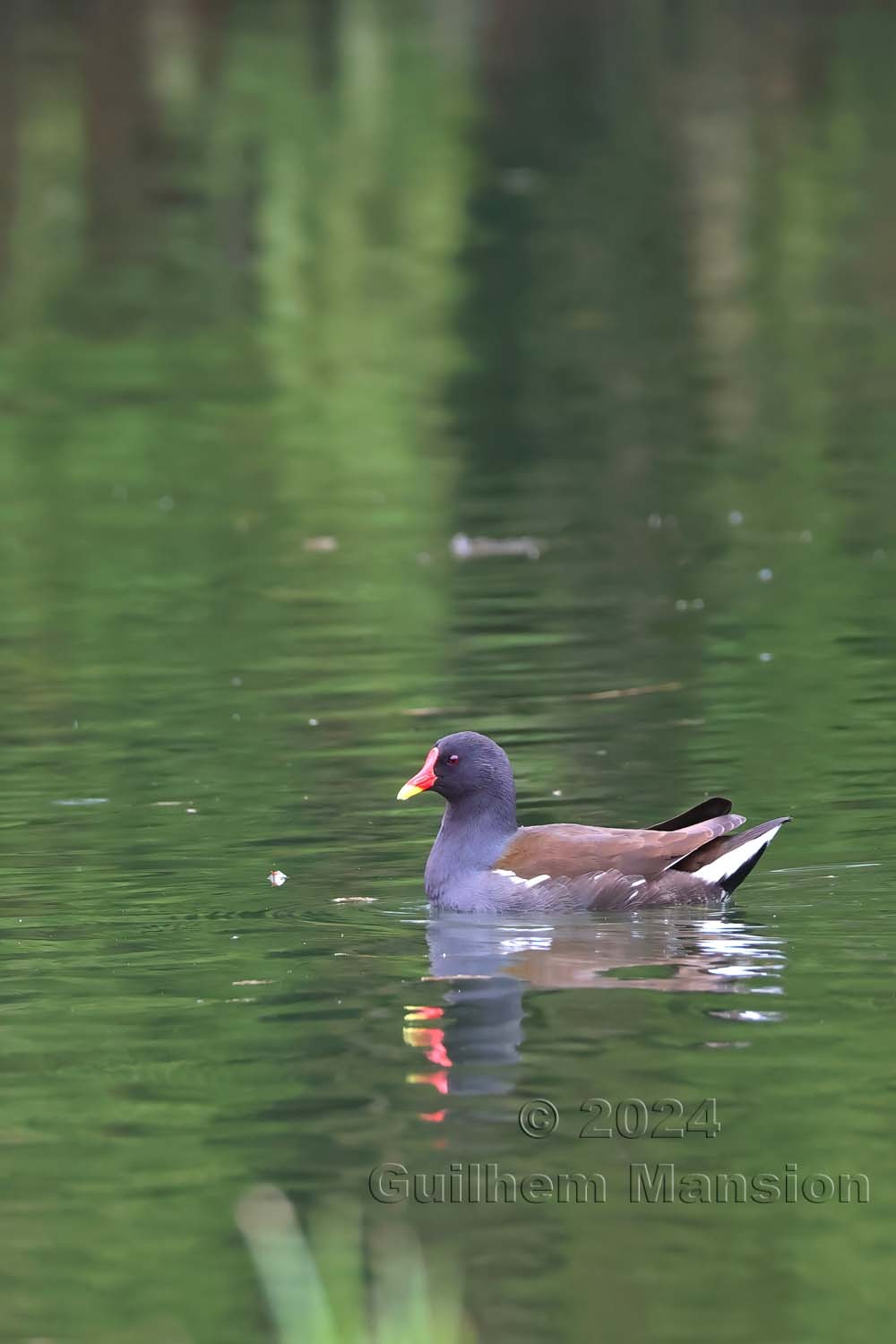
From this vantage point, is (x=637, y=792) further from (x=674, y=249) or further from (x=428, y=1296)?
(x=674, y=249)

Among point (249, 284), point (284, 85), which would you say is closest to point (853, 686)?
point (249, 284)

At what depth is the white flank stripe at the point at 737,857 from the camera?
10.6m

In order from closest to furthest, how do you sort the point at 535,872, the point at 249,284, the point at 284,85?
the point at 535,872 < the point at 249,284 < the point at 284,85

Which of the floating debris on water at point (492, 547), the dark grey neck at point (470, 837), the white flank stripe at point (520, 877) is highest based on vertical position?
the dark grey neck at point (470, 837)

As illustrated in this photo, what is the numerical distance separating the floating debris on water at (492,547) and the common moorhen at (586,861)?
26.4 ft

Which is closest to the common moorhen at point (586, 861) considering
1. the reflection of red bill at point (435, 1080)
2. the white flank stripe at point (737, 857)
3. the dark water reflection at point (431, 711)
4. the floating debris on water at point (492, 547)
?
the white flank stripe at point (737, 857)

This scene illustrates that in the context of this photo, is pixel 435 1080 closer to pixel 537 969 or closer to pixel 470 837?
pixel 537 969

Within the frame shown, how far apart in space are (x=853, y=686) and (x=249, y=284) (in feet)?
73.5

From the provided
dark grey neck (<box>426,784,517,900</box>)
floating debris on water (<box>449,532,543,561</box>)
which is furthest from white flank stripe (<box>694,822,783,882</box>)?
floating debris on water (<box>449,532,543,561</box>)

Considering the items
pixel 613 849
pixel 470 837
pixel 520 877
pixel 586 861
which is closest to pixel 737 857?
pixel 613 849

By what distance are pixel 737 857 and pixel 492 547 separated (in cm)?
924

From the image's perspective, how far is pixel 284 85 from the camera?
53.2m

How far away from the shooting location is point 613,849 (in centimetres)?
1088

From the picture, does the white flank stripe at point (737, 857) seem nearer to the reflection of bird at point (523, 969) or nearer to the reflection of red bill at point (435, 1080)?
the reflection of bird at point (523, 969)
